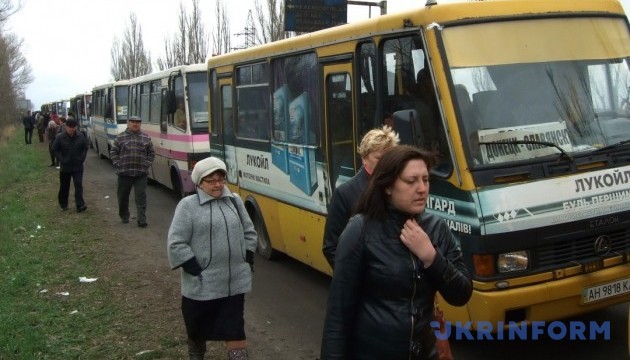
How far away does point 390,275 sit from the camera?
266 centimetres

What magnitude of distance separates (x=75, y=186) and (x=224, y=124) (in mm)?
5208

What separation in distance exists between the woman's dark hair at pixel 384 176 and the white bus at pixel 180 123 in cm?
1032

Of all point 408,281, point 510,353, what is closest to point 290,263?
point 510,353

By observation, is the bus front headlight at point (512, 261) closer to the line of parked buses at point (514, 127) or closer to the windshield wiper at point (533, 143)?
the line of parked buses at point (514, 127)

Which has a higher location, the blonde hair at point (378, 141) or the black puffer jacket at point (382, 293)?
the blonde hair at point (378, 141)

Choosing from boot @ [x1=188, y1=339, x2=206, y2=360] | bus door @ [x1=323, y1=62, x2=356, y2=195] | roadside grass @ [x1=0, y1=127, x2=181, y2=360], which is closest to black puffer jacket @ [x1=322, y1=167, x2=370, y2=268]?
boot @ [x1=188, y1=339, x2=206, y2=360]

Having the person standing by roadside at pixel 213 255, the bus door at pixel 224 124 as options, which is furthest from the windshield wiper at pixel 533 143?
the bus door at pixel 224 124

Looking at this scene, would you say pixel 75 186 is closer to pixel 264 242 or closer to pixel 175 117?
pixel 175 117

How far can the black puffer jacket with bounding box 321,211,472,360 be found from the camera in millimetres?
2668

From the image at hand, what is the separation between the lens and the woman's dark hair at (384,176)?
272cm

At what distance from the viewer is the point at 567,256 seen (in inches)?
183

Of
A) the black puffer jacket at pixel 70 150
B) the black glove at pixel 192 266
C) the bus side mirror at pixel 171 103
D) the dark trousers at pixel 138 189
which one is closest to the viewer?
the black glove at pixel 192 266

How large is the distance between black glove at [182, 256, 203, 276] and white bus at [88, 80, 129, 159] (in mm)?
17600

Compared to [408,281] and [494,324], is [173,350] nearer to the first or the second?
[494,324]
